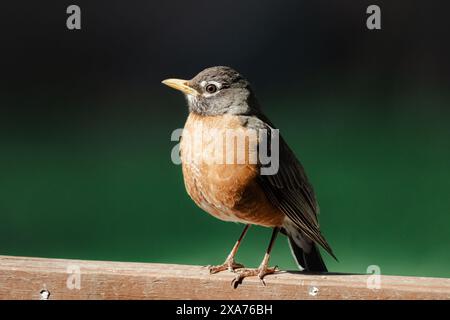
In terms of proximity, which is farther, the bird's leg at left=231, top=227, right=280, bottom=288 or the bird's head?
the bird's head

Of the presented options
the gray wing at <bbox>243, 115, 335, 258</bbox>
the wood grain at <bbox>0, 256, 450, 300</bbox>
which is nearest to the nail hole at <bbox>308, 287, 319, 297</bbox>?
the wood grain at <bbox>0, 256, 450, 300</bbox>

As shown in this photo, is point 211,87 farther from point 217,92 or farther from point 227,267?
point 227,267

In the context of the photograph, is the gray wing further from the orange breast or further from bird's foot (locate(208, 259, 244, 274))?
bird's foot (locate(208, 259, 244, 274))

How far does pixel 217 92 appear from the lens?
2.85 meters

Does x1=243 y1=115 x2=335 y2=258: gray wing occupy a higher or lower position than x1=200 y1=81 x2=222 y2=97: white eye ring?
lower

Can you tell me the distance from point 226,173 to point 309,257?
1.86 feet

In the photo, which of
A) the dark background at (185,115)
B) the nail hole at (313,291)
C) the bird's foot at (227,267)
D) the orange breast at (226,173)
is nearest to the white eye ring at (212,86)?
the orange breast at (226,173)

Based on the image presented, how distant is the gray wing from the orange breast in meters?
0.04

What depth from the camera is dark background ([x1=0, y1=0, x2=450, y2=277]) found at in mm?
4270

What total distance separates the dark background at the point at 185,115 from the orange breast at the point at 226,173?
48.0 inches

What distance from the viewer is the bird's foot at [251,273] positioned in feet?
8.25

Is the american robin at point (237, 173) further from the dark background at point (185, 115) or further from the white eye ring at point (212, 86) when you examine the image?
the dark background at point (185, 115)

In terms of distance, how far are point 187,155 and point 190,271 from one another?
17.2 inches
